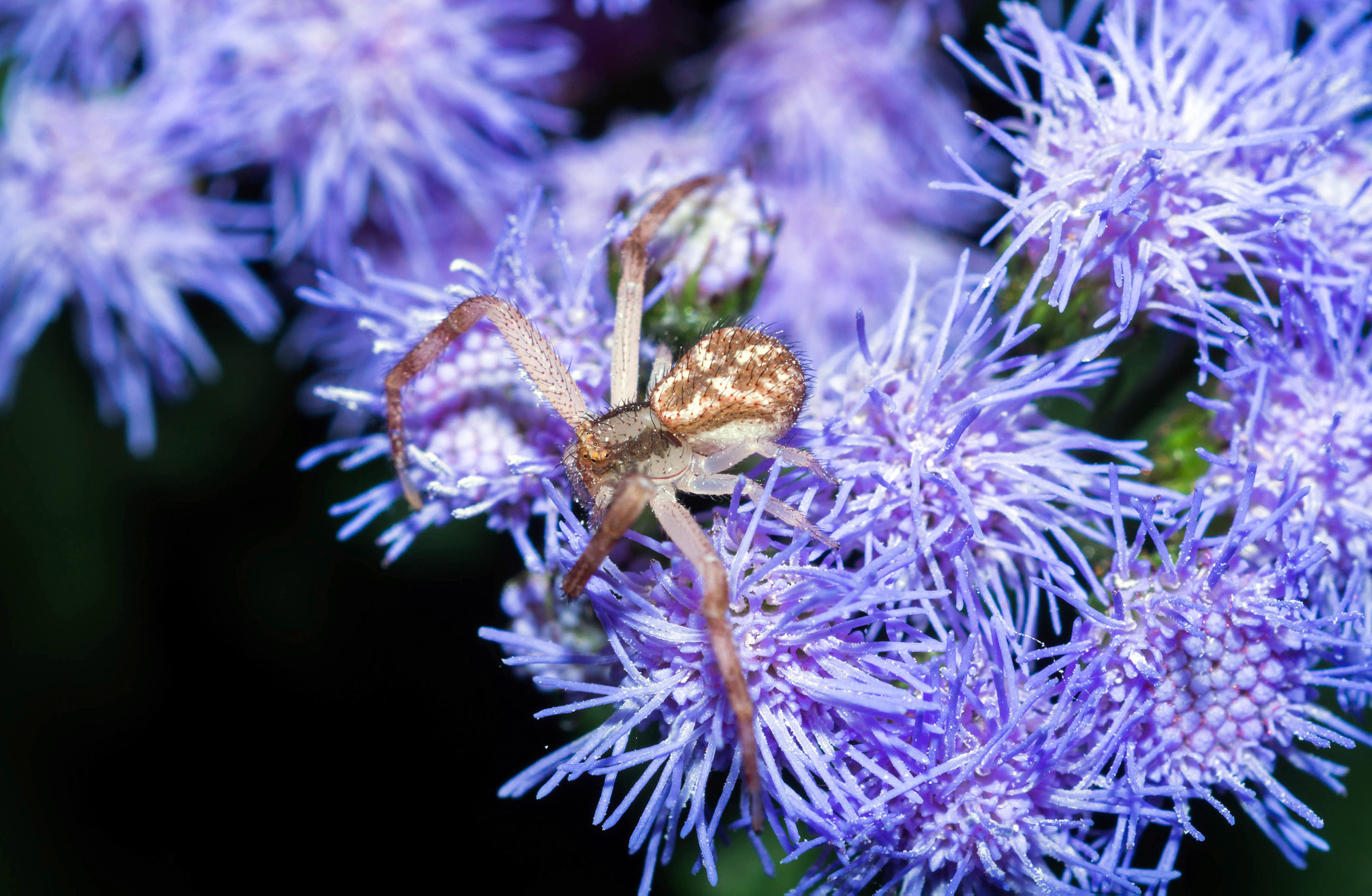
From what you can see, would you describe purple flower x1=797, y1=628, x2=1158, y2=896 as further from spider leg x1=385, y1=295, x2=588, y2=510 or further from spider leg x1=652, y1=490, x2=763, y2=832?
spider leg x1=385, y1=295, x2=588, y2=510

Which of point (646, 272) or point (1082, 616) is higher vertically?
point (646, 272)

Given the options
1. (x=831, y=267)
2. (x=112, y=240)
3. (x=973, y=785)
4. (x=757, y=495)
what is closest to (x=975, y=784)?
(x=973, y=785)

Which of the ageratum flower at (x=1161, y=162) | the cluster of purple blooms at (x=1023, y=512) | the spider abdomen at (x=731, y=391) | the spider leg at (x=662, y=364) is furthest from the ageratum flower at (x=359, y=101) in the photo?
the ageratum flower at (x=1161, y=162)

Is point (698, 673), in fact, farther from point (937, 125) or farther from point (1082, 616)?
point (937, 125)

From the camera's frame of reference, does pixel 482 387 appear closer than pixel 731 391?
No

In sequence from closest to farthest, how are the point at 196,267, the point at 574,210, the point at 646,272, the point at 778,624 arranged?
the point at 778,624
the point at 646,272
the point at 196,267
the point at 574,210

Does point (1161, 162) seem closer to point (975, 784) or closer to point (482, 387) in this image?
point (975, 784)

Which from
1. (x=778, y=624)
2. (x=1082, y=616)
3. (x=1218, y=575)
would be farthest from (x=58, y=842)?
(x=1218, y=575)
